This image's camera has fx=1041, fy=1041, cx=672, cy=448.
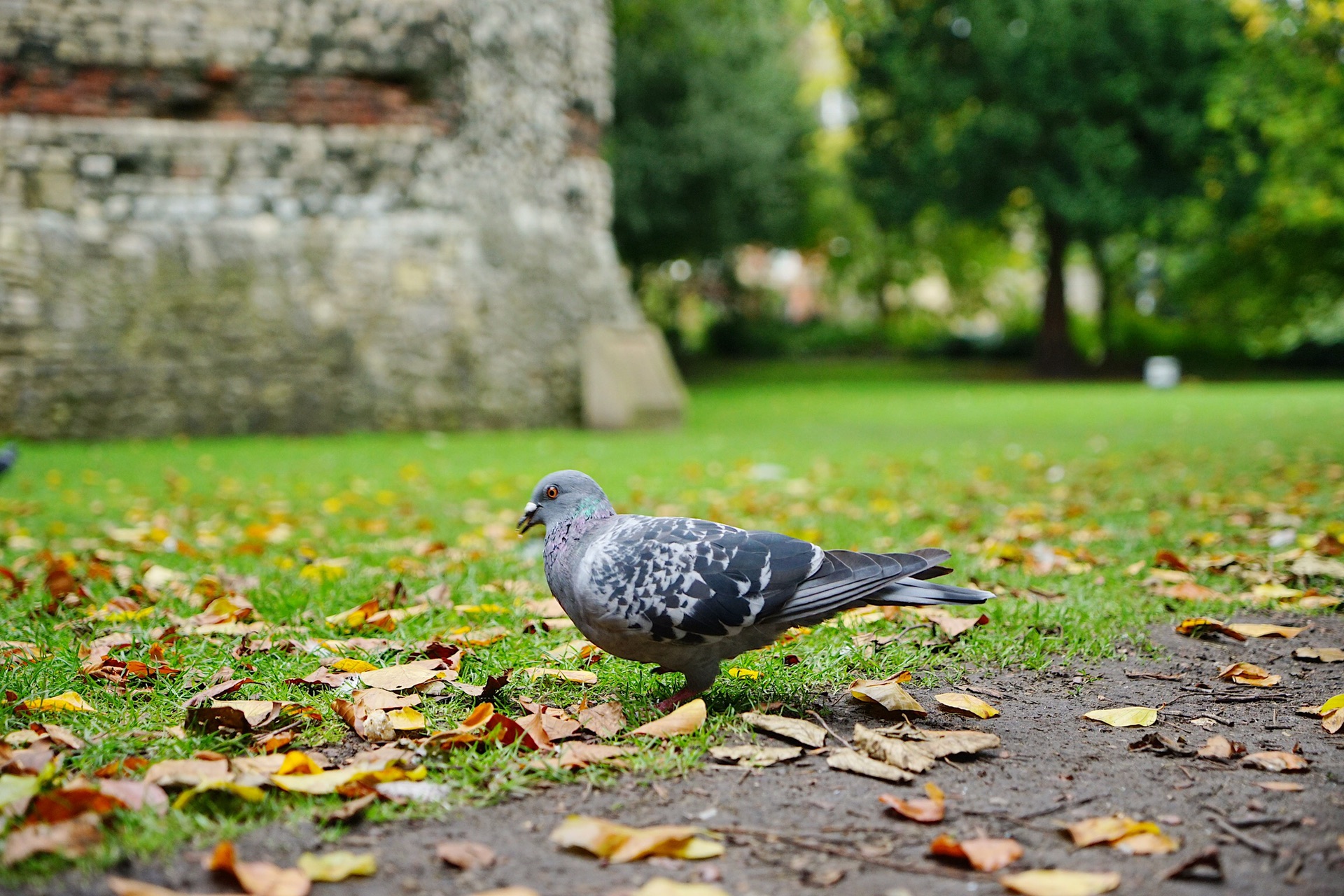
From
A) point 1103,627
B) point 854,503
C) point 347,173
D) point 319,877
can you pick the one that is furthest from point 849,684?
point 347,173

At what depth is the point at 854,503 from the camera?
5977 millimetres

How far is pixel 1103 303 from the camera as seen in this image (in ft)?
92.6

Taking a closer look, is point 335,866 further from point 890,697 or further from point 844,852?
point 890,697

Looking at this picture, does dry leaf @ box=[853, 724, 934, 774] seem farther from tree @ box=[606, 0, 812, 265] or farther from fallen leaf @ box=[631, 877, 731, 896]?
tree @ box=[606, 0, 812, 265]

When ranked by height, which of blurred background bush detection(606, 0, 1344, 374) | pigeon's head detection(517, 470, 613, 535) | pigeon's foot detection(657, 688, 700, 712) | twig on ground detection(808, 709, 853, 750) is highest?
blurred background bush detection(606, 0, 1344, 374)

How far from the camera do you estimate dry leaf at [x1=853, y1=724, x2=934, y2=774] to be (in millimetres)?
2146

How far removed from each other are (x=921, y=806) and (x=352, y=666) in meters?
1.55

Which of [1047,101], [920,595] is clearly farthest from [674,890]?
[1047,101]

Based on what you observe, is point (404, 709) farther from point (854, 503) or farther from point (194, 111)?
point (194, 111)

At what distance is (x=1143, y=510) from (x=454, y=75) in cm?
763

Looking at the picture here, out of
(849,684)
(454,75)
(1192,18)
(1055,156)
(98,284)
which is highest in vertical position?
(1192,18)

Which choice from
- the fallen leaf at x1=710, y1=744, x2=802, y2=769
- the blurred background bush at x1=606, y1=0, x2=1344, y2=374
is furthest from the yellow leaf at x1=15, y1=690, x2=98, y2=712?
the blurred background bush at x1=606, y1=0, x2=1344, y2=374

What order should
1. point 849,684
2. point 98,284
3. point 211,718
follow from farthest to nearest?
1. point 98,284
2. point 849,684
3. point 211,718

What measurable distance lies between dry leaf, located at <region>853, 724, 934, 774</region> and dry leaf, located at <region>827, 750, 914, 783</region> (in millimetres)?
13
